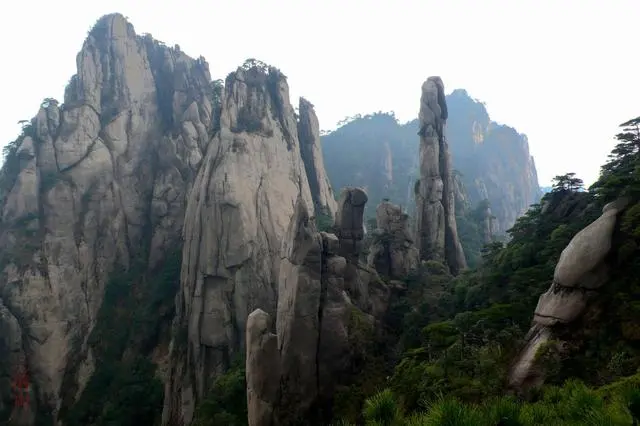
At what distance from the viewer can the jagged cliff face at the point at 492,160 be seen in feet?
265

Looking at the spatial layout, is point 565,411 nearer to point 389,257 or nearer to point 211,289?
point 389,257

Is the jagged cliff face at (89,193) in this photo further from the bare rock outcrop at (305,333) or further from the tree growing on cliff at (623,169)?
the tree growing on cliff at (623,169)

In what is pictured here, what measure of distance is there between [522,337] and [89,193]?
3507 centimetres

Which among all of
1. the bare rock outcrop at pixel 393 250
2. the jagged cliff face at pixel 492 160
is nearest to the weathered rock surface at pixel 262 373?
the bare rock outcrop at pixel 393 250

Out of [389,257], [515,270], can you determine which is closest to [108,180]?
[389,257]

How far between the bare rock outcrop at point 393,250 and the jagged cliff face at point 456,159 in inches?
1655

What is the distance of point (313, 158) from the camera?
155 feet

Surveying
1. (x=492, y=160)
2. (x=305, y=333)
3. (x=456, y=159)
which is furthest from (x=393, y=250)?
(x=456, y=159)

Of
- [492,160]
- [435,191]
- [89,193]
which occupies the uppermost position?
[492,160]

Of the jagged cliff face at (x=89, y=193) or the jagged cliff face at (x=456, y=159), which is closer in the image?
the jagged cliff face at (x=89, y=193)

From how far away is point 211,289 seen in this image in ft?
109

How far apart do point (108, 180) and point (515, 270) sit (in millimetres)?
32507

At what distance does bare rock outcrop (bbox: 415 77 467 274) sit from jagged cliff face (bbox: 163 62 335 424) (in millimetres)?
9937

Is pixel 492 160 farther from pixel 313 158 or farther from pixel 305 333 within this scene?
pixel 305 333
